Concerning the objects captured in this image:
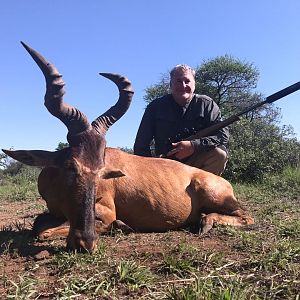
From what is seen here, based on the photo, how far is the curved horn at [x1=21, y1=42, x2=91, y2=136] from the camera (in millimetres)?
4391

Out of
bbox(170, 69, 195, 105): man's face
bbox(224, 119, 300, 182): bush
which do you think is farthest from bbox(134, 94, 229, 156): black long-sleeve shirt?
bbox(224, 119, 300, 182): bush

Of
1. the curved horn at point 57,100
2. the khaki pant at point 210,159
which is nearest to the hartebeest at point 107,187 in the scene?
the curved horn at point 57,100

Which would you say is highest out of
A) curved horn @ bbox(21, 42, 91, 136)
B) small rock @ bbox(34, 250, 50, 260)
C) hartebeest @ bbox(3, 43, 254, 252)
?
curved horn @ bbox(21, 42, 91, 136)

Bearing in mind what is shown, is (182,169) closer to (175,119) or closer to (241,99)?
(175,119)

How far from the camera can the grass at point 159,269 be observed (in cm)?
271

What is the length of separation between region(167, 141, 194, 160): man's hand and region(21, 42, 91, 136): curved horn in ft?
6.92

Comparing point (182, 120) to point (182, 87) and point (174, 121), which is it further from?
point (182, 87)

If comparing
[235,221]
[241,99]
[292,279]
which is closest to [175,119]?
[235,221]

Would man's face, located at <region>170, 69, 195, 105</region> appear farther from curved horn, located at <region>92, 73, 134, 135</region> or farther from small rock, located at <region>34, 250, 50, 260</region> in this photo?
small rock, located at <region>34, 250, 50, 260</region>

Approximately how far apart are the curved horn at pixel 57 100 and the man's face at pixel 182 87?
8.89 feet

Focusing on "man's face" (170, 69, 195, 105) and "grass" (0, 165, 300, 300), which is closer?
"grass" (0, 165, 300, 300)

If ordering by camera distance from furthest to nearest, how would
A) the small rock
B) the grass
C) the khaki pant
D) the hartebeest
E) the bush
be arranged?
the bush → the khaki pant → the hartebeest → the small rock → the grass

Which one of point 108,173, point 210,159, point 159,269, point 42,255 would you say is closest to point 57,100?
point 108,173

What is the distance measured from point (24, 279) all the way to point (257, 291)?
58.8 inches
